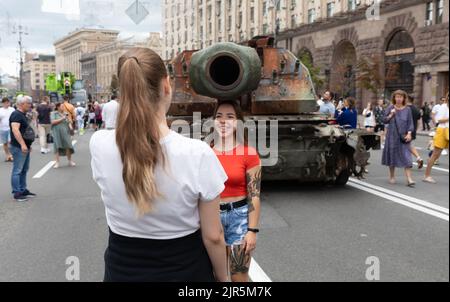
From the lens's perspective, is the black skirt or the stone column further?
the stone column

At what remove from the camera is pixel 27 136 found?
24.4 feet

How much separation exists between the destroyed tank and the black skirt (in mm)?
4706

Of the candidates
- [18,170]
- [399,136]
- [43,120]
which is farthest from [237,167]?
[43,120]

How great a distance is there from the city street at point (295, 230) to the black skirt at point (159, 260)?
103 centimetres

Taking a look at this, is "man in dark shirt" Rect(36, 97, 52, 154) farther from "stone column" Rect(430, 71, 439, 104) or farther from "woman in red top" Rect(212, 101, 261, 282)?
"stone column" Rect(430, 71, 439, 104)

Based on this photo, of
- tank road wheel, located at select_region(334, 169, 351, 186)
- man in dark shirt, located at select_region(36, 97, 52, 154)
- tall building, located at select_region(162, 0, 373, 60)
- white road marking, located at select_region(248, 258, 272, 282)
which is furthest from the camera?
man in dark shirt, located at select_region(36, 97, 52, 154)

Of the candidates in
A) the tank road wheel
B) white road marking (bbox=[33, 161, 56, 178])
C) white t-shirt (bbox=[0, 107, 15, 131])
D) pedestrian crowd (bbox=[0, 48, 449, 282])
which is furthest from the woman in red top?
white t-shirt (bbox=[0, 107, 15, 131])

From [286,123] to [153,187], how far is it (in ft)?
18.6

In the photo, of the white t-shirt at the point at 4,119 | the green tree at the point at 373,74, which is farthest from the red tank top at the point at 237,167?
the green tree at the point at 373,74

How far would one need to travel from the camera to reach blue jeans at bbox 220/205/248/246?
279cm

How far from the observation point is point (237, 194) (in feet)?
9.33

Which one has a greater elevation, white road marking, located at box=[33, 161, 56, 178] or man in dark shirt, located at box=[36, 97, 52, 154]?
man in dark shirt, located at box=[36, 97, 52, 154]

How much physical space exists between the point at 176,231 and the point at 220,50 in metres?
3.69
